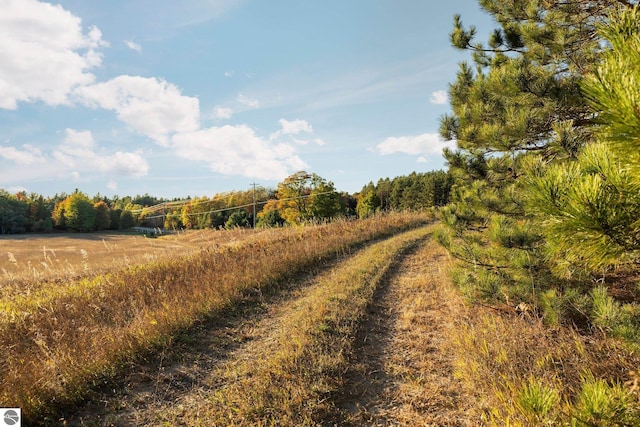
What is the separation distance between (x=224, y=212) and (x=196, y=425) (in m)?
62.9

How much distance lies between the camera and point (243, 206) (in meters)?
55.6

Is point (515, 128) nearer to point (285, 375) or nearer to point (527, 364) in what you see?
point (527, 364)

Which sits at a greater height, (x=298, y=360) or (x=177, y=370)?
(x=298, y=360)

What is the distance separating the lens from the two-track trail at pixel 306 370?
303cm

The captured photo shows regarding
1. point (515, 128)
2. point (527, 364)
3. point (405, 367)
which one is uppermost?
point (515, 128)

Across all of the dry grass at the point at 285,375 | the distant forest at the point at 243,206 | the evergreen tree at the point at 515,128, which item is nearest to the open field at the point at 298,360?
the dry grass at the point at 285,375

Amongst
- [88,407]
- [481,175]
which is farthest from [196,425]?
[481,175]

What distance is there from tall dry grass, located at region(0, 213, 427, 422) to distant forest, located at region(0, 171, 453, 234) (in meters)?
33.8

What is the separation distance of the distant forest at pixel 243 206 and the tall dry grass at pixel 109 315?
33.8 metres

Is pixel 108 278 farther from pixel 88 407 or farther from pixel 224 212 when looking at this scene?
pixel 224 212

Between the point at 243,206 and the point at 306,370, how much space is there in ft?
177

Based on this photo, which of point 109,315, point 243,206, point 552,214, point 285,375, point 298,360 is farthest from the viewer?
point 243,206

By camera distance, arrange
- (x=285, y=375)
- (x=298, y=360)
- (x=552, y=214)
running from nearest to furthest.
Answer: (x=552, y=214), (x=285, y=375), (x=298, y=360)

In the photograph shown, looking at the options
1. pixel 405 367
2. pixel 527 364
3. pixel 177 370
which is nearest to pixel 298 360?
pixel 405 367
